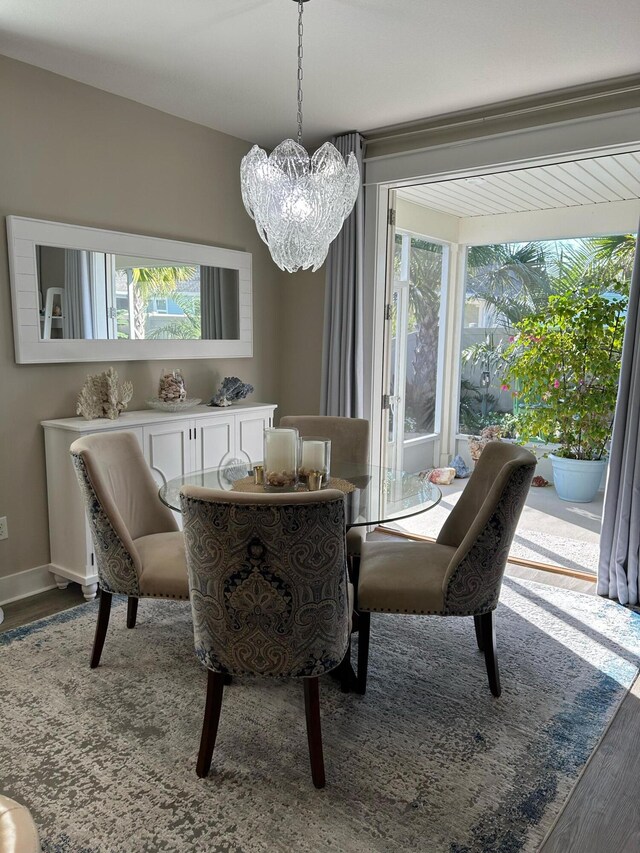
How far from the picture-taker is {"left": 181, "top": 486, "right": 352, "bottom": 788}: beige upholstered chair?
1771mm

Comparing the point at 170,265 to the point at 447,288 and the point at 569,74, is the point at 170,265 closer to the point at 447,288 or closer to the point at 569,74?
the point at 569,74

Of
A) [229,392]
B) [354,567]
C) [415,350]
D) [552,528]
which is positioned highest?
[415,350]

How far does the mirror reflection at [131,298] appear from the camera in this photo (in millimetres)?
3324

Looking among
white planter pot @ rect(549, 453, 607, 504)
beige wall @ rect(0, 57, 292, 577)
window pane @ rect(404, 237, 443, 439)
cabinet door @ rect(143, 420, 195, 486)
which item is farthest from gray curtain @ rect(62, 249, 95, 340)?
white planter pot @ rect(549, 453, 607, 504)

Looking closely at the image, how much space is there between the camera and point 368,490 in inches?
106

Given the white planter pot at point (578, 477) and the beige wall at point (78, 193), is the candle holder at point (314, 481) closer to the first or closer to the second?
the beige wall at point (78, 193)

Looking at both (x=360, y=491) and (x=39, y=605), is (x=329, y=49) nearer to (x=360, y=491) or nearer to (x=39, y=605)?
(x=360, y=491)

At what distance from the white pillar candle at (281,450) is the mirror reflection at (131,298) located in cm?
153

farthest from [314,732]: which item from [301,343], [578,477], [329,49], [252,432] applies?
[578,477]

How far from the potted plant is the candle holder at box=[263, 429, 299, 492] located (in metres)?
3.80

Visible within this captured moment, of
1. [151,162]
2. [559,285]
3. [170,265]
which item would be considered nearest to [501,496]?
[170,265]

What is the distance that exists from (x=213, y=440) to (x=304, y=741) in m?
2.02

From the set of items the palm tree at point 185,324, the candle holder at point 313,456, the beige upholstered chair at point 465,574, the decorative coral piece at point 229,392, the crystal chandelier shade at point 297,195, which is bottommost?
the beige upholstered chair at point 465,574

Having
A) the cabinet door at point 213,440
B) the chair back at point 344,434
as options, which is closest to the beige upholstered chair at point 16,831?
the chair back at point 344,434
